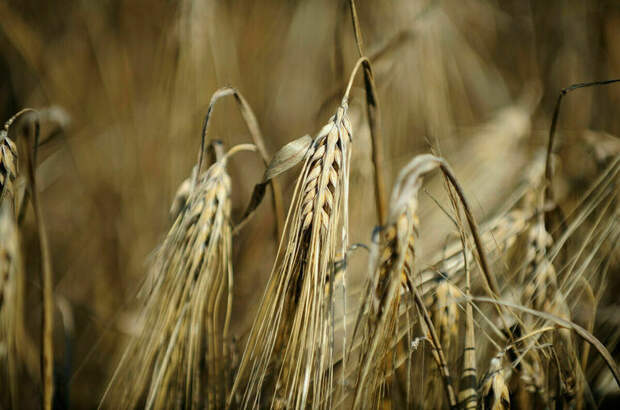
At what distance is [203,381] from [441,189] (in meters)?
0.62

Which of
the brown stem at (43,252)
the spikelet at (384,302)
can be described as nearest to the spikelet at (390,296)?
the spikelet at (384,302)

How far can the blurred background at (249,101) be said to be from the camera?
812 mm

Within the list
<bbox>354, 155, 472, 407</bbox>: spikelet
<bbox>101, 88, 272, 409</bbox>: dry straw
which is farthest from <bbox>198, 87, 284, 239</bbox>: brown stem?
<bbox>354, 155, 472, 407</bbox>: spikelet

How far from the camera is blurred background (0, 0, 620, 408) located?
32.0 inches

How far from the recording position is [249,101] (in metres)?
1.03

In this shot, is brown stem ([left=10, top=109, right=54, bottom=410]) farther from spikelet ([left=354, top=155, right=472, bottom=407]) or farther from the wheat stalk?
spikelet ([left=354, top=155, right=472, bottom=407])

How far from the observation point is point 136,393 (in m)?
0.41

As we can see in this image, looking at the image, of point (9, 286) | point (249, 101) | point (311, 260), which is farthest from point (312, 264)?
point (249, 101)

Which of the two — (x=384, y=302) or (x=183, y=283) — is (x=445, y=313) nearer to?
(x=384, y=302)

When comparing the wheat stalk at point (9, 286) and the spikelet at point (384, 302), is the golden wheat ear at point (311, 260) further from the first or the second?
the wheat stalk at point (9, 286)

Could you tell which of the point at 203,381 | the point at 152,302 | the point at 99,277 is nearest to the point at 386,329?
the point at 152,302

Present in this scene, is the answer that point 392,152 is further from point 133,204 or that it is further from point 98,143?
point 98,143

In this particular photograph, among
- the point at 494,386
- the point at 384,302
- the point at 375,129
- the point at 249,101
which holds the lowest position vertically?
the point at 494,386

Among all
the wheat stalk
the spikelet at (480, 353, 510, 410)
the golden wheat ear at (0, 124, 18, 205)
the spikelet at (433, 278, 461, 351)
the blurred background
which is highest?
the blurred background
